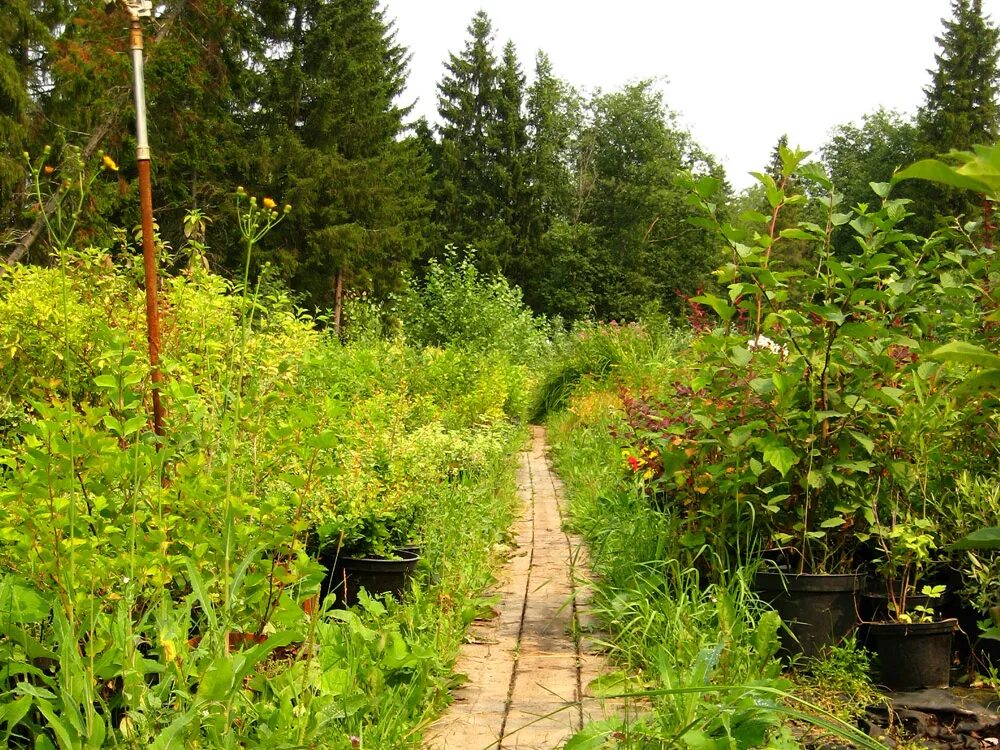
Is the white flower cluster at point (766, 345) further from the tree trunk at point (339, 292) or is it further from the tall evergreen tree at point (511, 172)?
the tall evergreen tree at point (511, 172)

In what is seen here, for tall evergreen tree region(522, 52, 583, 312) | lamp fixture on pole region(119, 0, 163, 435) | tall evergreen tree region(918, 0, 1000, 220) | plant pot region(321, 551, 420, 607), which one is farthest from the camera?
tall evergreen tree region(522, 52, 583, 312)

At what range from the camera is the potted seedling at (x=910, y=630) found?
2908 mm

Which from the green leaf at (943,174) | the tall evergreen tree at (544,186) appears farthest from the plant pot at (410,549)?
the tall evergreen tree at (544,186)

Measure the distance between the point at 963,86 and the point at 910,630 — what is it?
32140mm

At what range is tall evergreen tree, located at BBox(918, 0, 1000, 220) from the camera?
96.2 feet

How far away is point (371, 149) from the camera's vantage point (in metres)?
25.4

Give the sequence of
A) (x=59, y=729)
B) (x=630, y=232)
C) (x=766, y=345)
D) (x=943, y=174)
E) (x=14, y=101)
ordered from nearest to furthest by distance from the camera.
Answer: (x=943, y=174)
(x=59, y=729)
(x=766, y=345)
(x=14, y=101)
(x=630, y=232)

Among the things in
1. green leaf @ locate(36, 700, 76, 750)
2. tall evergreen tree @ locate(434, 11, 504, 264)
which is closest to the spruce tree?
green leaf @ locate(36, 700, 76, 750)

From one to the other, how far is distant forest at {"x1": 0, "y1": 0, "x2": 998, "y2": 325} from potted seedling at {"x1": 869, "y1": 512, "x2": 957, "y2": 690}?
1.33 m

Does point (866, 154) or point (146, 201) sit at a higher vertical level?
point (866, 154)

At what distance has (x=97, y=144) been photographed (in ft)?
48.7

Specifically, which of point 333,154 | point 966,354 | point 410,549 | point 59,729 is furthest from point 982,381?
point 333,154

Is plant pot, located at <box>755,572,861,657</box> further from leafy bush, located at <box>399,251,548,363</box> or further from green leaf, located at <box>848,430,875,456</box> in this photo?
leafy bush, located at <box>399,251,548,363</box>

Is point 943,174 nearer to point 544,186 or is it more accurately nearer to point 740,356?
point 740,356
